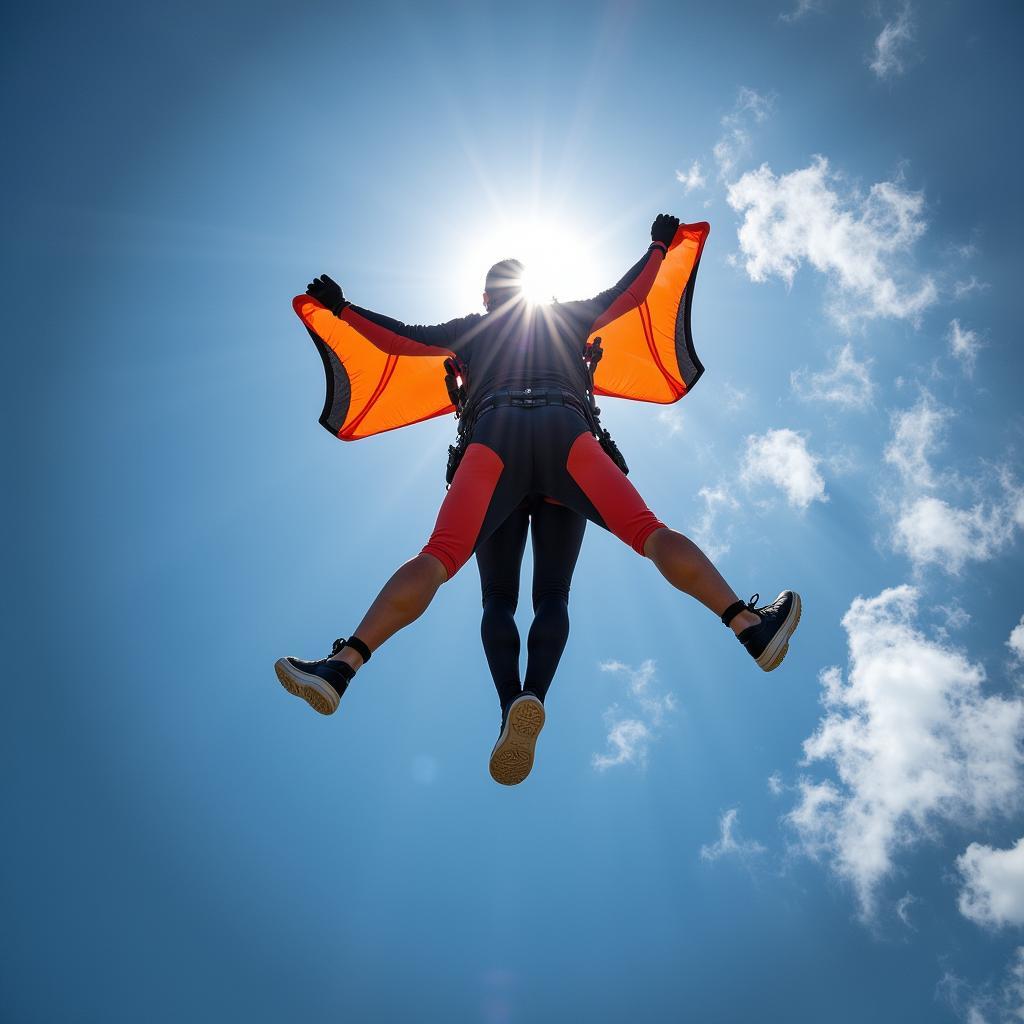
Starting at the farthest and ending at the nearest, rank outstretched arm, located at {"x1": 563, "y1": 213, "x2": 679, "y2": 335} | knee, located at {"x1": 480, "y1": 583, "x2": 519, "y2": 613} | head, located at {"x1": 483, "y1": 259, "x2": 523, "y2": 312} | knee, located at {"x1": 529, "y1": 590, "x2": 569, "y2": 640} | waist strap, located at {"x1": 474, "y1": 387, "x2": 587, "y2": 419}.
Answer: head, located at {"x1": 483, "y1": 259, "x2": 523, "y2": 312}, outstretched arm, located at {"x1": 563, "y1": 213, "x2": 679, "y2": 335}, knee, located at {"x1": 480, "y1": 583, "x2": 519, "y2": 613}, waist strap, located at {"x1": 474, "y1": 387, "x2": 587, "y2": 419}, knee, located at {"x1": 529, "y1": 590, "x2": 569, "y2": 640}

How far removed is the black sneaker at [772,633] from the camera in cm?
303

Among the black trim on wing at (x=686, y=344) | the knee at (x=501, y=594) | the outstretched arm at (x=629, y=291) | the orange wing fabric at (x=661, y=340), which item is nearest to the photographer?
the knee at (x=501, y=594)

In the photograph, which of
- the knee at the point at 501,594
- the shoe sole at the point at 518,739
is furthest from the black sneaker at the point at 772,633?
the knee at the point at 501,594

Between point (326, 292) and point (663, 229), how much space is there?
99.2 inches

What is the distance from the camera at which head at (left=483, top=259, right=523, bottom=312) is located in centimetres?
519

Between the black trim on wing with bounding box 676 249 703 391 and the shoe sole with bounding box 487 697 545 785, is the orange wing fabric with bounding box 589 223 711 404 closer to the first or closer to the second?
the black trim on wing with bounding box 676 249 703 391

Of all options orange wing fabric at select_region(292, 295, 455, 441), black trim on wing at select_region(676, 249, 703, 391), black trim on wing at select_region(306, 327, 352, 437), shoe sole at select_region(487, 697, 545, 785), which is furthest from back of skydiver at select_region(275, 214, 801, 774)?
black trim on wing at select_region(306, 327, 352, 437)

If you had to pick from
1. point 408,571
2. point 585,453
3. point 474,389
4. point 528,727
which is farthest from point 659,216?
point 528,727

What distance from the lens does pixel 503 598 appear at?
4.36m

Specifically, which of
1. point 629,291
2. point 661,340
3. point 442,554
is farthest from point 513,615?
point 661,340

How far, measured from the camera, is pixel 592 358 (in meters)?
5.06

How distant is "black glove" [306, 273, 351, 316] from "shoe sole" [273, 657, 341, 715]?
2310mm

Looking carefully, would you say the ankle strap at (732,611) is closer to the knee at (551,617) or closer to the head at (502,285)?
the knee at (551,617)

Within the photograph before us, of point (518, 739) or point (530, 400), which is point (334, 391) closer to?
point (530, 400)
